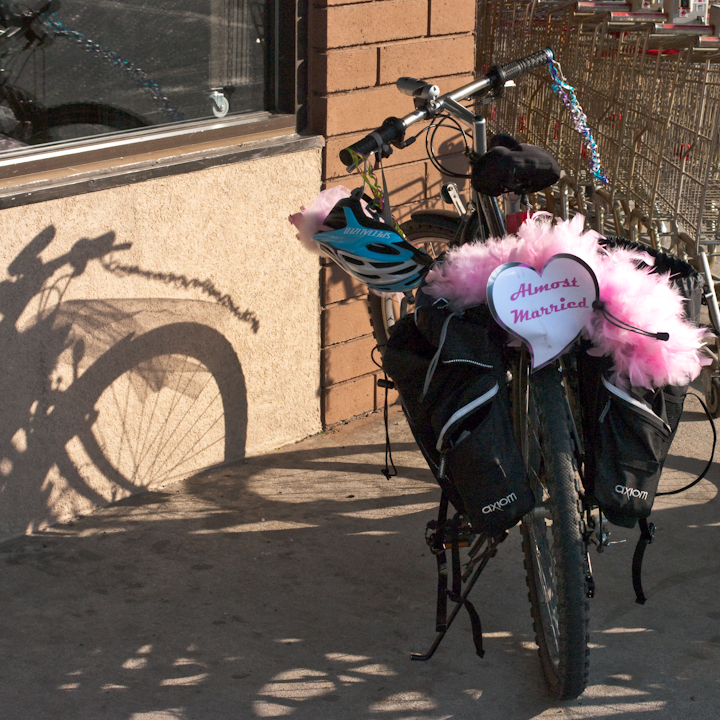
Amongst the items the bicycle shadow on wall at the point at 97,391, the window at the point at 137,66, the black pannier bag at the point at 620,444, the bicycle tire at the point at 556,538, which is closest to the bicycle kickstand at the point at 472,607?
the bicycle tire at the point at 556,538

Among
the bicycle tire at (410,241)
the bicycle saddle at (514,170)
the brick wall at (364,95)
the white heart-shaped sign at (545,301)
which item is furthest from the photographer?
the brick wall at (364,95)

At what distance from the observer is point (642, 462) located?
8.14 ft

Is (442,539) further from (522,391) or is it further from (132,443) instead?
(132,443)

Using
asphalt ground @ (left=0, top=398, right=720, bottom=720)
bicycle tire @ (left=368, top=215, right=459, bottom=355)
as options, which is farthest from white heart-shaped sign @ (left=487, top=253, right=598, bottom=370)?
bicycle tire @ (left=368, top=215, right=459, bottom=355)

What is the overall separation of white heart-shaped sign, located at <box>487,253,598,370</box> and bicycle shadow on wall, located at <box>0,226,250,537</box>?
1.73 meters

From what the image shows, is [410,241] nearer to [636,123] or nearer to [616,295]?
[616,295]

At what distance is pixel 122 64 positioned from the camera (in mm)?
3643

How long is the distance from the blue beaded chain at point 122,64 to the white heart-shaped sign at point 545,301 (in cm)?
191

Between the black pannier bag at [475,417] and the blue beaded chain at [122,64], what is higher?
the blue beaded chain at [122,64]

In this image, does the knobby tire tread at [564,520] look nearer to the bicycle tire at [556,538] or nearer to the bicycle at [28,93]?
the bicycle tire at [556,538]

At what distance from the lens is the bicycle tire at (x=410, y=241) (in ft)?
12.7

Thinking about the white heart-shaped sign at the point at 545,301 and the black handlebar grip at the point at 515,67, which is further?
the black handlebar grip at the point at 515,67

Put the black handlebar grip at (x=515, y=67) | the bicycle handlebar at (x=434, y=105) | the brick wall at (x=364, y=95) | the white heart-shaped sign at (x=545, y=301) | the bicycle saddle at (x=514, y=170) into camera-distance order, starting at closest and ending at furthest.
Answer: the white heart-shaped sign at (x=545, y=301) → the bicycle saddle at (x=514, y=170) → the bicycle handlebar at (x=434, y=105) → the black handlebar grip at (x=515, y=67) → the brick wall at (x=364, y=95)

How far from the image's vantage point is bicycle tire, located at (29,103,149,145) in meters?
3.48
